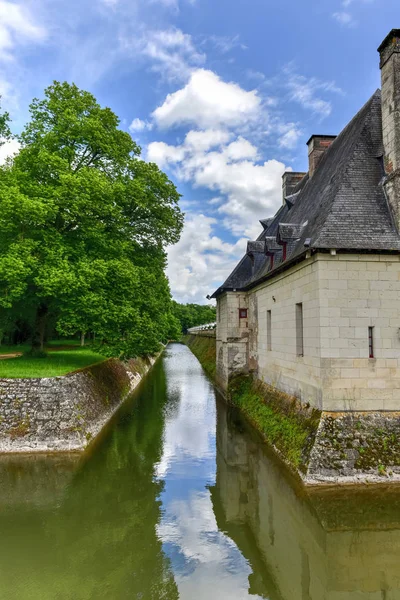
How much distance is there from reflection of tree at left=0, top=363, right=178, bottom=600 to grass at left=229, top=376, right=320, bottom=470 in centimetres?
371

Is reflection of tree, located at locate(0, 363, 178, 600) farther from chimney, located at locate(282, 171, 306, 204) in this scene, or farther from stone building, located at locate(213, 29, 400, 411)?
chimney, located at locate(282, 171, 306, 204)

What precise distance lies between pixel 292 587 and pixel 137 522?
3.33 meters

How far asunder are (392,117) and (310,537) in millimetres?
10802

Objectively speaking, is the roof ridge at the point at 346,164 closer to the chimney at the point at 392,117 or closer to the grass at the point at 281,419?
the chimney at the point at 392,117

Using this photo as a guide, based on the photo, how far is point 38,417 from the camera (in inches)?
477

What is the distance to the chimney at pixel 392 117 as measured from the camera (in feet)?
35.6

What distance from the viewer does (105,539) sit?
7383 mm

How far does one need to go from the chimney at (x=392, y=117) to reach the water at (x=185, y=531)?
301 inches

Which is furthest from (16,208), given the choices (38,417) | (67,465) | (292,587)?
(292,587)

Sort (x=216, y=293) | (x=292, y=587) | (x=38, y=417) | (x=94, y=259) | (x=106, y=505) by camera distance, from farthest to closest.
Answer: (x=216, y=293), (x=94, y=259), (x=38, y=417), (x=106, y=505), (x=292, y=587)

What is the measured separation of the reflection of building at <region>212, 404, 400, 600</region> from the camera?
609 centimetres

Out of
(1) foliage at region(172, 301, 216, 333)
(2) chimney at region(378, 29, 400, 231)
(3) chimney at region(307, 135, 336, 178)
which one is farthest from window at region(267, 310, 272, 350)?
(1) foliage at region(172, 301, 216, 333)

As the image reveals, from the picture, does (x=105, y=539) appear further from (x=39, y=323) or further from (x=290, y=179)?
(x=290, y=179)

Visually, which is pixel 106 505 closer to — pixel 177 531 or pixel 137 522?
pixel 137 522
